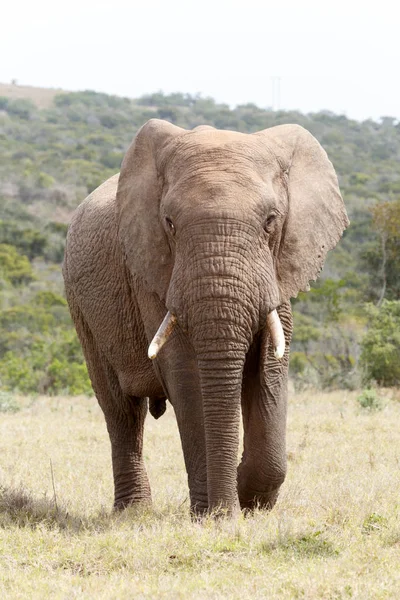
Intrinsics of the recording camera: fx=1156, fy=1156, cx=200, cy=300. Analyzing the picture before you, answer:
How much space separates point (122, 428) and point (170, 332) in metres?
1.97

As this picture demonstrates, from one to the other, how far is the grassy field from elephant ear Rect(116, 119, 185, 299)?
1325 mm

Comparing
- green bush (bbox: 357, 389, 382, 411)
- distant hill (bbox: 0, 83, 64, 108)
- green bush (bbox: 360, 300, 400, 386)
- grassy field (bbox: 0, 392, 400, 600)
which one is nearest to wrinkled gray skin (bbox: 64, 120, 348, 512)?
grassy field (bbox: 0, 392, 400, 600)

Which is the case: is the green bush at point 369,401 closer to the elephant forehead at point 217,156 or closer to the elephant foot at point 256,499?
the elephant foot at point 256,499

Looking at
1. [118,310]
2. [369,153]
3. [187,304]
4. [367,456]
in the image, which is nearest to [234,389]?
[187,304]

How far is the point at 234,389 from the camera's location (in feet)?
18.4

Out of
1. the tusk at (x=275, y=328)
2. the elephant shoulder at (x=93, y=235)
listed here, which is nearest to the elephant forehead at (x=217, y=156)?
the tusk at (x=275, y=328)

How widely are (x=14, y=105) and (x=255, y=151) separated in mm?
72392

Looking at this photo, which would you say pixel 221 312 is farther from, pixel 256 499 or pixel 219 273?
pixel 256 499

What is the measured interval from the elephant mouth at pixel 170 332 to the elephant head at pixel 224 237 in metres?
0.03

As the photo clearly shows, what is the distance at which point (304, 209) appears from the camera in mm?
6133

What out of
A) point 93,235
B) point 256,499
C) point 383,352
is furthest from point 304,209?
point 383,352

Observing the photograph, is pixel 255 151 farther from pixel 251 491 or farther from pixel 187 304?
pixel 251 491

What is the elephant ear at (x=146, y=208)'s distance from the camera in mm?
6051

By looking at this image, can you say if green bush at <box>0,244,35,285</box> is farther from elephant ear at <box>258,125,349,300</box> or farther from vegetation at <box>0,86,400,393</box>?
elephant ear at <box>258,125,349,300</box>
